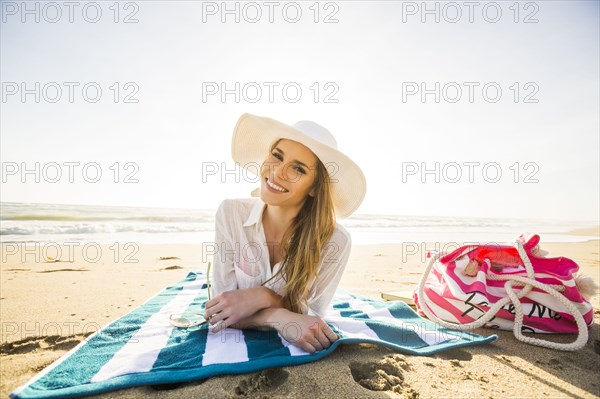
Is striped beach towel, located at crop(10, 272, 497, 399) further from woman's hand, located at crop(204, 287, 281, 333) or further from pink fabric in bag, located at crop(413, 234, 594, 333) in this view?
pink fabric in bag, located at crop(413, 234, 594, 333)

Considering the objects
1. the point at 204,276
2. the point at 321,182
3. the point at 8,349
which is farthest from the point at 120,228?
the point at 321,182

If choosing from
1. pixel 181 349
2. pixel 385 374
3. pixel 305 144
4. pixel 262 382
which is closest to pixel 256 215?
pixel 305 144

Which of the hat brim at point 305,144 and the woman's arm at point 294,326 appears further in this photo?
the hat brim at point 305,144

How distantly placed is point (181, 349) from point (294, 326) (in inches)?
26.7

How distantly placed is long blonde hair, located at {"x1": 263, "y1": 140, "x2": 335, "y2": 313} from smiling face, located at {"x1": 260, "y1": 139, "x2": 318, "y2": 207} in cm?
10

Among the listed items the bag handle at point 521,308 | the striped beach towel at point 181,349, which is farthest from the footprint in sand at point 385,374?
the bag handle at point 521,308

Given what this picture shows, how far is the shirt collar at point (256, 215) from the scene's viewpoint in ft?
7.75

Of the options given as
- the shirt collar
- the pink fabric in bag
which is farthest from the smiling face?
the pink fabric in bag

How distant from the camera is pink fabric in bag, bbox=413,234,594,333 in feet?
7.23

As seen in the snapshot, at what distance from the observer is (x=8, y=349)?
199 centimetres

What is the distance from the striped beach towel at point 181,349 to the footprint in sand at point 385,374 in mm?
153

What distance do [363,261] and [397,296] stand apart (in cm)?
373

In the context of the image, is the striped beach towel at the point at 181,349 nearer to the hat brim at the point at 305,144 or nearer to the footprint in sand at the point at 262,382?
the footprint in sand at the point at 262,382

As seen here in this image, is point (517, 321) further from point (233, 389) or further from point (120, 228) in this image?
point (120, 228)
